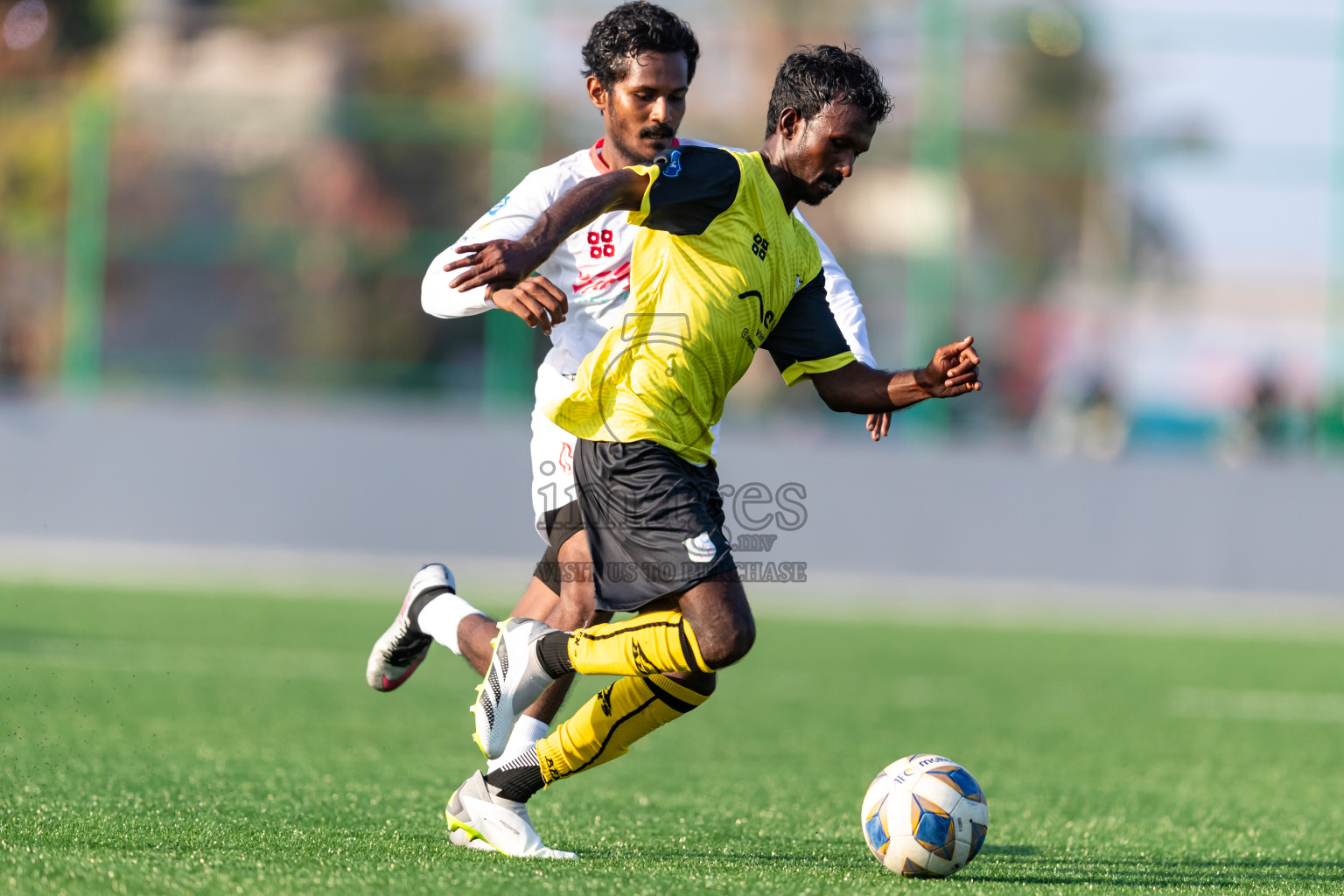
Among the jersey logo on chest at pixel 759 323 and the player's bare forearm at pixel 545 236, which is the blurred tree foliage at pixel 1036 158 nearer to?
the jersey logo on chest at pixel 759 323

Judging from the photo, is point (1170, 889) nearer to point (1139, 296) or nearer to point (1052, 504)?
point (1052, 504)

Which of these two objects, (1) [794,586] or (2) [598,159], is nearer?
(2) [598,159]

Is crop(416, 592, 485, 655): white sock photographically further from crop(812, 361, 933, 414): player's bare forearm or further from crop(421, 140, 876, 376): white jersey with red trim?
crop(812, 361, 933, 414): player's bare forearm

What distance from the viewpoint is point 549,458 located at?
4570 millimetres

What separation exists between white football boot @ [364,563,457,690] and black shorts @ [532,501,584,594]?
0.29 metres

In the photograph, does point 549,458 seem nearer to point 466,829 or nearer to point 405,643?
point 405,643

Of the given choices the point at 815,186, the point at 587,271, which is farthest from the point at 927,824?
the point at 587,271

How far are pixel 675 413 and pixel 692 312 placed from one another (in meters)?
0.27

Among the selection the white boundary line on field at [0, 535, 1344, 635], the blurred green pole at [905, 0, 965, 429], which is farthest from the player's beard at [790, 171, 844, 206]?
the blurred green pole at [905, 0, 965, 429]

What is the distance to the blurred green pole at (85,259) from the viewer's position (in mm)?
14164

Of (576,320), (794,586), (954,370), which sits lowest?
(794,586)

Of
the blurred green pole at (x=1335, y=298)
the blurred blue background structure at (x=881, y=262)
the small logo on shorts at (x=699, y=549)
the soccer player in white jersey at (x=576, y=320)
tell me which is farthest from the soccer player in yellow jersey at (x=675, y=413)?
the blurred green pole at (x=1335, y=298)

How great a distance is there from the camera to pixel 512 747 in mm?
4395

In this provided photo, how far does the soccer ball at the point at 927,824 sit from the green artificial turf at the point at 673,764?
0.10 metres
